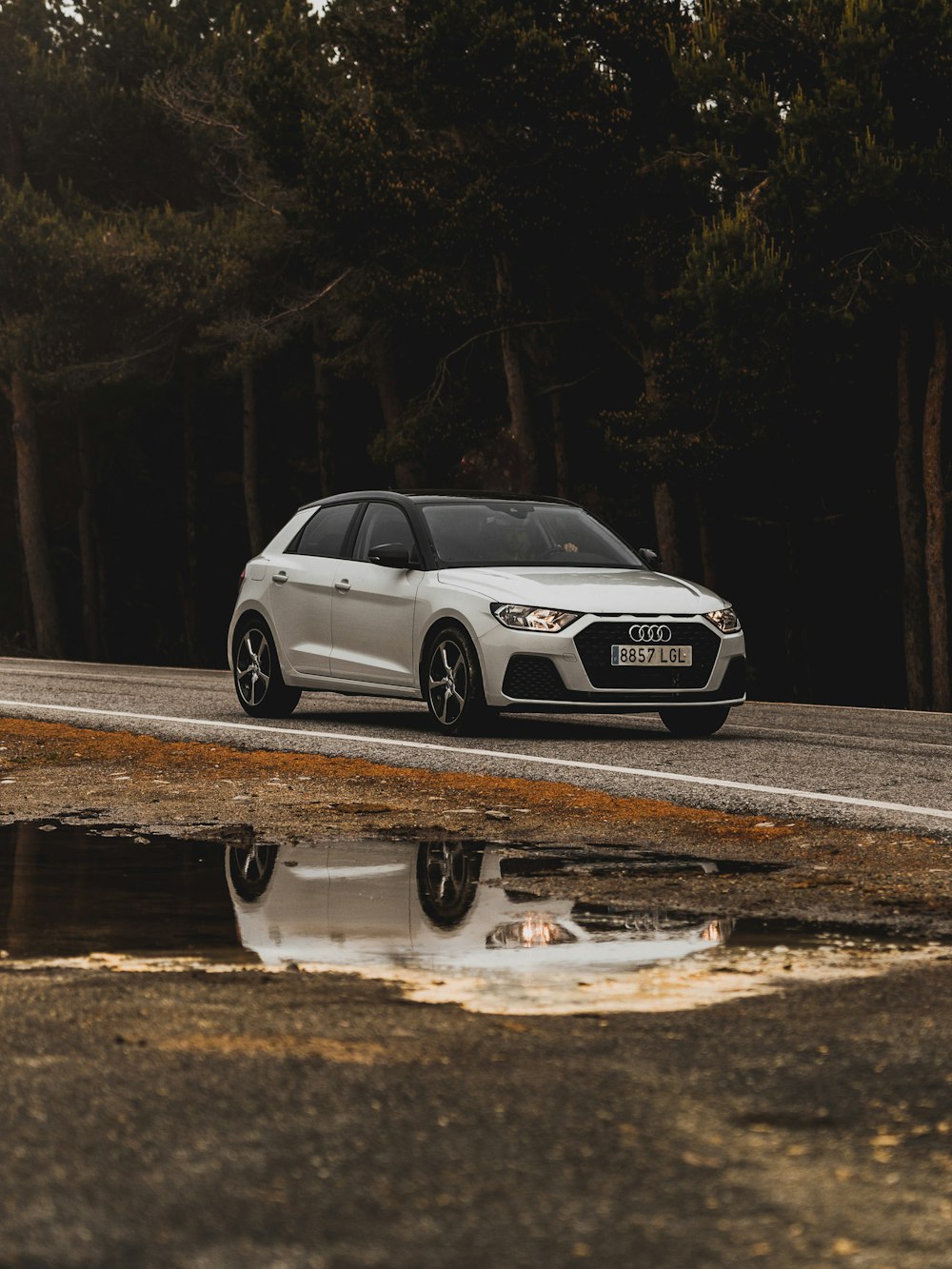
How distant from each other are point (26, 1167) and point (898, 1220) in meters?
1.50

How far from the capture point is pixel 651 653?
39.1 feet

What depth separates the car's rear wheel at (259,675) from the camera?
13.9 m

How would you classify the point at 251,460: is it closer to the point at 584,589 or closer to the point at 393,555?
Answer: the point at 393,555

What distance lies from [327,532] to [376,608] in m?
1.25

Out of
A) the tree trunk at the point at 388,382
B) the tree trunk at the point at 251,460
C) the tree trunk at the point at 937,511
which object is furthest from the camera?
the tree trunk at the point at 251,460

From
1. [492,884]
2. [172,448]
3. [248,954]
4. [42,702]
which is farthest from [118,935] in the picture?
[172,448]

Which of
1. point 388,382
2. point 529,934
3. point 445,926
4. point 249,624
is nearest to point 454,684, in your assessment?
point 249,624

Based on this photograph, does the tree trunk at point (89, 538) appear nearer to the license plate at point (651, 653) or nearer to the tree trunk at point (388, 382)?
the tree trunk at point (388, 382)

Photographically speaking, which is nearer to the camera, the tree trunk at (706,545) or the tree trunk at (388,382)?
the tree trunk at (706,545)

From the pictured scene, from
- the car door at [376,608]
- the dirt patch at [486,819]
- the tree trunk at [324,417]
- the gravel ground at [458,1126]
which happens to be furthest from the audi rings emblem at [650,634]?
the tree trunk at [324,417]

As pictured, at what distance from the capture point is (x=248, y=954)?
5164mm

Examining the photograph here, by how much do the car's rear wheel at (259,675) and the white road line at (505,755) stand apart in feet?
2.06

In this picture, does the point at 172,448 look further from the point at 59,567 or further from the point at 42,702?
the point at 42,702

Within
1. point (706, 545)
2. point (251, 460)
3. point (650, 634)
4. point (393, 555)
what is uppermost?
point (251, 460)
